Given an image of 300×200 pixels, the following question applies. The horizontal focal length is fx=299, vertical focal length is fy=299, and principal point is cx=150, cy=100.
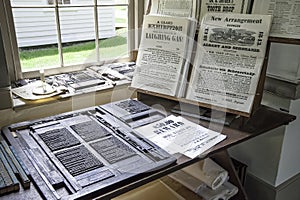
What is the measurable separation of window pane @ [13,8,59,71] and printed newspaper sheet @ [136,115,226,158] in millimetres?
883

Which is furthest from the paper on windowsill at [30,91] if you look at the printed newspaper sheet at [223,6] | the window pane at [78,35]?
the printed newspaper sheet at [223,6]

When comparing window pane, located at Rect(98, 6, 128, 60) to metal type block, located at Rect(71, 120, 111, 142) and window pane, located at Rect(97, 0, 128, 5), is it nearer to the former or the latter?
window pane, located at Rect(97, 0, 128, 5)

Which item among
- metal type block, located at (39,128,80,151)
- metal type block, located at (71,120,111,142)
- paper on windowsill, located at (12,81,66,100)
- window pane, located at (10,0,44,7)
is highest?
window pane, located at (10,0,44,7)

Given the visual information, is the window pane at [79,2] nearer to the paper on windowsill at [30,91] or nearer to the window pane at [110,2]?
the window pane at [110,2]

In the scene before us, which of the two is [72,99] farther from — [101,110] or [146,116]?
[146,116]

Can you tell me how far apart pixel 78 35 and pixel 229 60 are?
3.34 ft

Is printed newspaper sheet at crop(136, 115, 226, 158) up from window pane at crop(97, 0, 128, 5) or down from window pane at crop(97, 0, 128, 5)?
down

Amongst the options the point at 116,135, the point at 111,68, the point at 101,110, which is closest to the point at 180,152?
the point at 116,135

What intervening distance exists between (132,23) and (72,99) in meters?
0.75

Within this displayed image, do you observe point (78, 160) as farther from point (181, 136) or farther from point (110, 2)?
point (110, 2)

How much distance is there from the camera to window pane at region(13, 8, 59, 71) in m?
1.62

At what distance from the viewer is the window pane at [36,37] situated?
5.32ft

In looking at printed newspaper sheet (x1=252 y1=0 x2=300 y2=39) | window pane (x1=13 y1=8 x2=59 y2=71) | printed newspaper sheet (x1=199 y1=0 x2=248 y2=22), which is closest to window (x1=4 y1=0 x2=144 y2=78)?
window pane (x1=13 y1=8 x2=59 y2=71)

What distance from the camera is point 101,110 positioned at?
4.42ft
